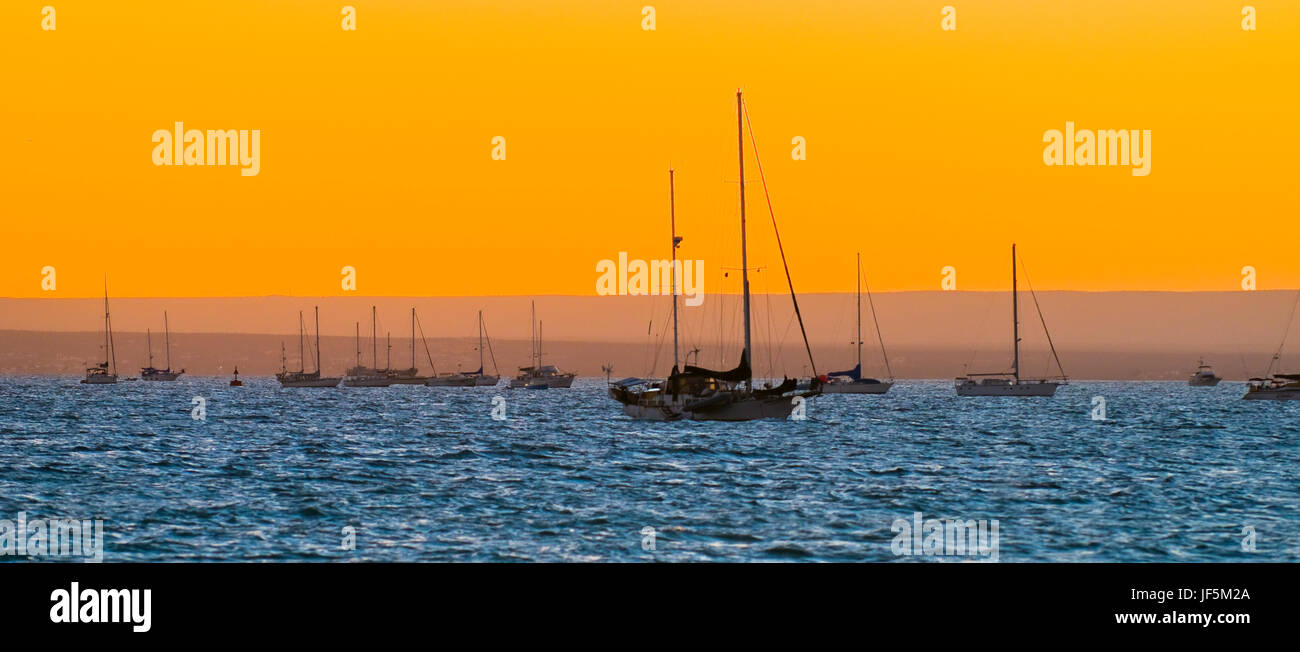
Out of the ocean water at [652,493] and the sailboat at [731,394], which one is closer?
the ocean water at [652,493]

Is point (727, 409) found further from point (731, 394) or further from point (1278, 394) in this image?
point (1278, 394)

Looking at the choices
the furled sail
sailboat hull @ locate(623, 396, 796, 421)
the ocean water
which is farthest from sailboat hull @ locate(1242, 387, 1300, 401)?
the furled sail

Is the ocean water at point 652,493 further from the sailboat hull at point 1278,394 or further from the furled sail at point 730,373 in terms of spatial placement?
the sailboat hull at point 1278,394

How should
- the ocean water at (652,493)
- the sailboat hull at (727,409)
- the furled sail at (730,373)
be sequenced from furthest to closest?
the sailboat hull at (727,409) < the furled sail at (730,373) < the ocean water at (652,493)

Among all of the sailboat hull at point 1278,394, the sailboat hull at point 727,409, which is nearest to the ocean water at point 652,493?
the sailboat hull at point 727,409

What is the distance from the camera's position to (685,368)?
280 ft

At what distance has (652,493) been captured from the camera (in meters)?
43.4

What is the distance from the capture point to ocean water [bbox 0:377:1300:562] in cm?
3133

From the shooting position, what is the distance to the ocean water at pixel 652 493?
31328 millimetres

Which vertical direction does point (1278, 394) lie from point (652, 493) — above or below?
below

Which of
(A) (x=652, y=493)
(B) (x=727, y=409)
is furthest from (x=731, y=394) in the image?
(A) (x=652, y=493)

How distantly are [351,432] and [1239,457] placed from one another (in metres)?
54.7
